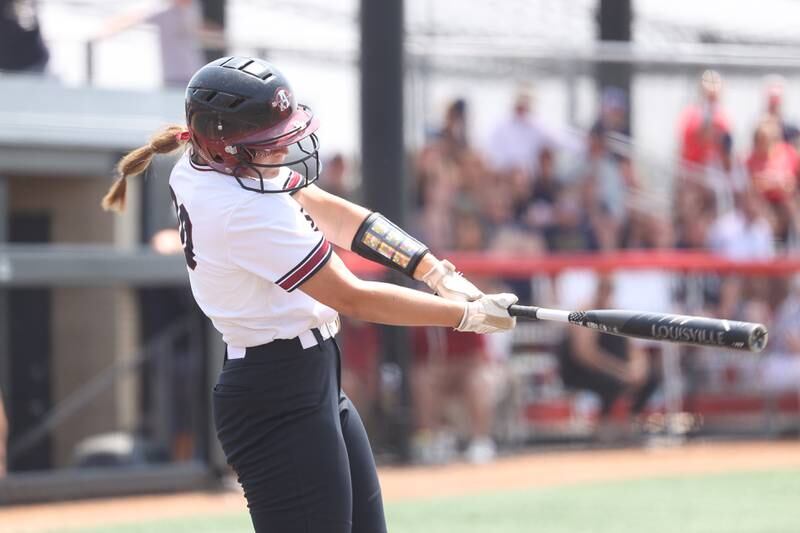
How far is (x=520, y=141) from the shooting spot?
1102 cm

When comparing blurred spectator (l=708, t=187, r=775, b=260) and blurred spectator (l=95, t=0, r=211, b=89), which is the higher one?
blurred spectator (l=95, t=0, r=211, b=89)

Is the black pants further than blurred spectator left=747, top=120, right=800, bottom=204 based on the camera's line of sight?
No

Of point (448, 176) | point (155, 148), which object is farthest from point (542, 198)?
point (155, 148)

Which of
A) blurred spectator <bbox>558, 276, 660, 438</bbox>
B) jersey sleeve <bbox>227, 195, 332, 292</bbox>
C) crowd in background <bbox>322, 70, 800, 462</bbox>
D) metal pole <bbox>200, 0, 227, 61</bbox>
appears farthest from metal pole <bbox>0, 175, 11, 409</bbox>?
jersey sleeve <bbox>227, 195, 332, 292</bbox>

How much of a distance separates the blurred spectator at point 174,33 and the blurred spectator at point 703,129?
444cm

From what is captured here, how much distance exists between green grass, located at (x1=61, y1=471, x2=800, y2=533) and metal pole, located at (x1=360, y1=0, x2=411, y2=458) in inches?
73.4

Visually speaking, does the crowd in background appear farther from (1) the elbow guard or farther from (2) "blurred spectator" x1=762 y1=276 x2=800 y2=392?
(1) the elbow guard

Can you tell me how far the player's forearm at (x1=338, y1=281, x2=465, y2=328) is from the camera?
359cm

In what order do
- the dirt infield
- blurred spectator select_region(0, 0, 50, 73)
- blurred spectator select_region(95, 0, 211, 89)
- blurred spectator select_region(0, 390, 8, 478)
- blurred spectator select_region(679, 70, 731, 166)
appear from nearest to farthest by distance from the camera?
the dirt infield → blurred spectator select_region(0, 390, 8, 478) → blurred spectator select_region(0, 0, 50, 73) → blurred spectator select_region(95, 0, 211, 89) → blurred spectator select_region(679, 70, 731, 166)

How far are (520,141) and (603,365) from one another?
2.02m

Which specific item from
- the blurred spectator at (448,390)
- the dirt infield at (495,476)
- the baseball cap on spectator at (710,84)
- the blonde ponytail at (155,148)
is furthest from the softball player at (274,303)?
the baseball cap on spectator at (710,84)

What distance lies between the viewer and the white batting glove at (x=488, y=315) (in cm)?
372

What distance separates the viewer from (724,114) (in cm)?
1162

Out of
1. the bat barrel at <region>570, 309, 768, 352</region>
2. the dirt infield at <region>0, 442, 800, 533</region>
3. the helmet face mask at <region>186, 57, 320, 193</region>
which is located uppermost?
the helmet face mask at <region>186, 57, 320, 193</region>
